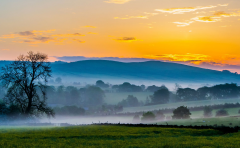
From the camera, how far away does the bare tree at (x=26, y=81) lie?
49.9m

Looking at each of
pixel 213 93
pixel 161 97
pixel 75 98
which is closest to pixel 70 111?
pixel 75 98

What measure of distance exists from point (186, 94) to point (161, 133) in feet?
394

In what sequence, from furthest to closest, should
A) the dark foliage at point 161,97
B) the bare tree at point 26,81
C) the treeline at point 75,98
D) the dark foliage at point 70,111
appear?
the treeline at point 75,98 < the dark foliage at point 161,97 < the dark foliage at point 70,111 < the bare tree at point 26,81

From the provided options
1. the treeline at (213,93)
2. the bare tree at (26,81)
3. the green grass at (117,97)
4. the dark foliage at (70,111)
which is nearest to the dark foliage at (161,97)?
the treeline at (213,93)

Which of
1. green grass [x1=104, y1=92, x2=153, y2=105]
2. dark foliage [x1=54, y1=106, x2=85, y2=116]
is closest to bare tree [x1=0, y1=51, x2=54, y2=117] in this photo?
dark foliage [x1=54, y1=106, x2=85, y2=116]

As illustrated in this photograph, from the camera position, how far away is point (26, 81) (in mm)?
51219

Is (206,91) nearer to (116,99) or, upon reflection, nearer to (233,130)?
(116,99)

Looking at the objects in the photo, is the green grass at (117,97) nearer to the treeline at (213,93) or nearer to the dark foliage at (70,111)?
the treeline at (213,93)

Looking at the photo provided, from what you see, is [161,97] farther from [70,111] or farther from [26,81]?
[26,81]

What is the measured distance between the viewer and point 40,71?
52219mm

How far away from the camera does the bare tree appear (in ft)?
164

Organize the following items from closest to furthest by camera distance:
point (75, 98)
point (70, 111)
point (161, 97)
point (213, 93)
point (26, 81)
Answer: point (26, 81)
point (70, 111)
point (213, 93)
point (161, 97)
point (75, 98)

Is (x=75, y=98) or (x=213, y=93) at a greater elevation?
(x=213, y=93)

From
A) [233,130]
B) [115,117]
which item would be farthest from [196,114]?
[233,130]
